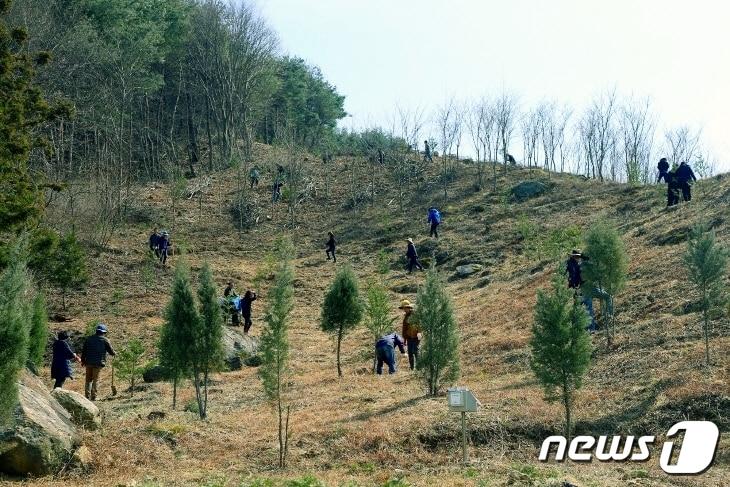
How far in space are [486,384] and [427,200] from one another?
34.4 meters

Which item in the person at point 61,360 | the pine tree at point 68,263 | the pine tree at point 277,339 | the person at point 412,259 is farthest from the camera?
the person at point 412,259

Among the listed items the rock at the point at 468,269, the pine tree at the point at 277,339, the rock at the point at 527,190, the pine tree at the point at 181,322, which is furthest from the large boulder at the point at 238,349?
the rock at the point at 527,190

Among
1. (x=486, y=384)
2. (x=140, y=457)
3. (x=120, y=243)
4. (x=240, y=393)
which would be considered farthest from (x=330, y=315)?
(x=120, y=243)

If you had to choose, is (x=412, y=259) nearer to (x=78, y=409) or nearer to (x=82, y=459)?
(x=78, y=409)

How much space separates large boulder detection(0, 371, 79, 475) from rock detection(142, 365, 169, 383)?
10500mm

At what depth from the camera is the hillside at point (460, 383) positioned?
1308 centimetres

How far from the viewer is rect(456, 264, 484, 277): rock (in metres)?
36.4

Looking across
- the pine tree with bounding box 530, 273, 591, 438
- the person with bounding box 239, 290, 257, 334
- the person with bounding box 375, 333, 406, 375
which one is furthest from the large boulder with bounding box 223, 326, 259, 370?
the pine tree with bounding box 530, 273, 591, 438

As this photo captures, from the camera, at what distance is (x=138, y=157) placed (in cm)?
5819

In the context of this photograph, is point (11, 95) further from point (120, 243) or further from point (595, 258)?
point (120, 243)

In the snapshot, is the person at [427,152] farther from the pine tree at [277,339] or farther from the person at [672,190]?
the pine tree at [277,339]

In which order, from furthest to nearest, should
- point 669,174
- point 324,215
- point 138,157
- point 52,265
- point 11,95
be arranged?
point 138,157 → point 324,215 → point 669,174 → point 52,265 → point 11,95

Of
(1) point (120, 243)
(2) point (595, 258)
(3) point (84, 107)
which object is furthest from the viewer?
(3) point (84, 107)

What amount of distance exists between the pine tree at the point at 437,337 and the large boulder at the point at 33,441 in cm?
751
